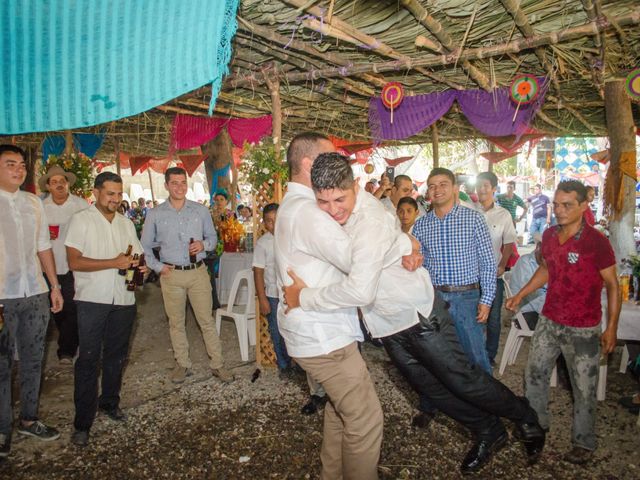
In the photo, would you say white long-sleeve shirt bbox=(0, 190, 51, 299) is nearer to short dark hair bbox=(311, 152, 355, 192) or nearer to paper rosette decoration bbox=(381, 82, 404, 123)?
short dark hair bbox=(311, 152, 355, 192)

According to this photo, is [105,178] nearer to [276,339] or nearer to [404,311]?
[276,339]

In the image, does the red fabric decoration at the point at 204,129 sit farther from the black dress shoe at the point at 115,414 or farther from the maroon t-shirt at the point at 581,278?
the maroon t-shirt at the point at 581,278

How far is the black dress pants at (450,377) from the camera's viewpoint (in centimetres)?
265

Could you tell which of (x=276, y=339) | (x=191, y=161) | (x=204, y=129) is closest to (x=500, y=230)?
(x=276, y=339)

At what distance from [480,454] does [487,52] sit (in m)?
4.29

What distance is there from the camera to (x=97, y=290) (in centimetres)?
322

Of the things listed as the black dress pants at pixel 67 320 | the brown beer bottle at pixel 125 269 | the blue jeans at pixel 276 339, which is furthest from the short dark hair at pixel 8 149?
the blue jeans at pixel 276 339

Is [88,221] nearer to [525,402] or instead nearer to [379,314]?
[379,314]

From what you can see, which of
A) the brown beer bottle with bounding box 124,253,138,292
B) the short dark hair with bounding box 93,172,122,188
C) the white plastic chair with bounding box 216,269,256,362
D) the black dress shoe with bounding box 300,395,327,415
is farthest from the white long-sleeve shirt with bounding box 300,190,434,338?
the white plastic chair with bounding box 216,269,256,362

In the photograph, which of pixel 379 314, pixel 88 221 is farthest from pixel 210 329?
pixel 379 314

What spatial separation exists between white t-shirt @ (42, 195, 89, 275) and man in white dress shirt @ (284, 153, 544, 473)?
381cm

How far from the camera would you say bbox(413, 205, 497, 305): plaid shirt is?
344 centimetres

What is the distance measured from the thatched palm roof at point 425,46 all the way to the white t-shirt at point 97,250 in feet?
7.46

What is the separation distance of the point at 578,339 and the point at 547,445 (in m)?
0.88
